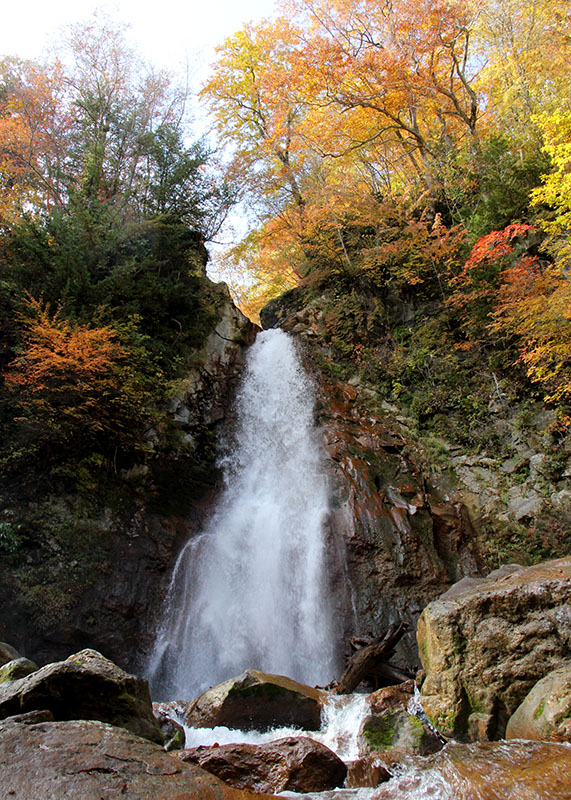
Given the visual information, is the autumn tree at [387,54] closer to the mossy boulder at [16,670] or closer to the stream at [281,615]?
the stream at [281,615]

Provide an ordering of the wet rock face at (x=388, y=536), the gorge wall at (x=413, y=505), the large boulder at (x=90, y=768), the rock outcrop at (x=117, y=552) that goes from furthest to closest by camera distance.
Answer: the gorge wall at (x=413, y=505) → the wet rock face at (x=388, y=536) → the rock outcrop at (x=117, y=552) → the large boulder at (x=90, y=768)

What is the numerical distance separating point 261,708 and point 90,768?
10.6 ft

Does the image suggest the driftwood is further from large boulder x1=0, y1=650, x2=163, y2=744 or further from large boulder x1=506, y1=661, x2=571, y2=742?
large boulder x1=0, y1=650, x2=163, y2=744

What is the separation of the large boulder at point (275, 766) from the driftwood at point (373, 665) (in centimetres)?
303

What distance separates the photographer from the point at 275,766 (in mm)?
3344

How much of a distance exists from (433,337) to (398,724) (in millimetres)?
→ 10644

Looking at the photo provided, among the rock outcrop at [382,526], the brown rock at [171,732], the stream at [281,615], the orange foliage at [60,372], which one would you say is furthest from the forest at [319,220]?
the brown rock at [171,732]

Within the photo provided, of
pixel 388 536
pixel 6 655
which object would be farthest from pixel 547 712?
pixel 6 655

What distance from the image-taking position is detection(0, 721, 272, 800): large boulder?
214cm

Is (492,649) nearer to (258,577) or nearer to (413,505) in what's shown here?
(413,505)

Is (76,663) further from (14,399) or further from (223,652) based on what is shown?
(14,399)

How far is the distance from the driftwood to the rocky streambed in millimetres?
853

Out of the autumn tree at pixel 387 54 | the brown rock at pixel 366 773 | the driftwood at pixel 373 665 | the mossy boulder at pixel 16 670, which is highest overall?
the autumn tree at pixel 387 54

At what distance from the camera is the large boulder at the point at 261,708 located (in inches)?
196
